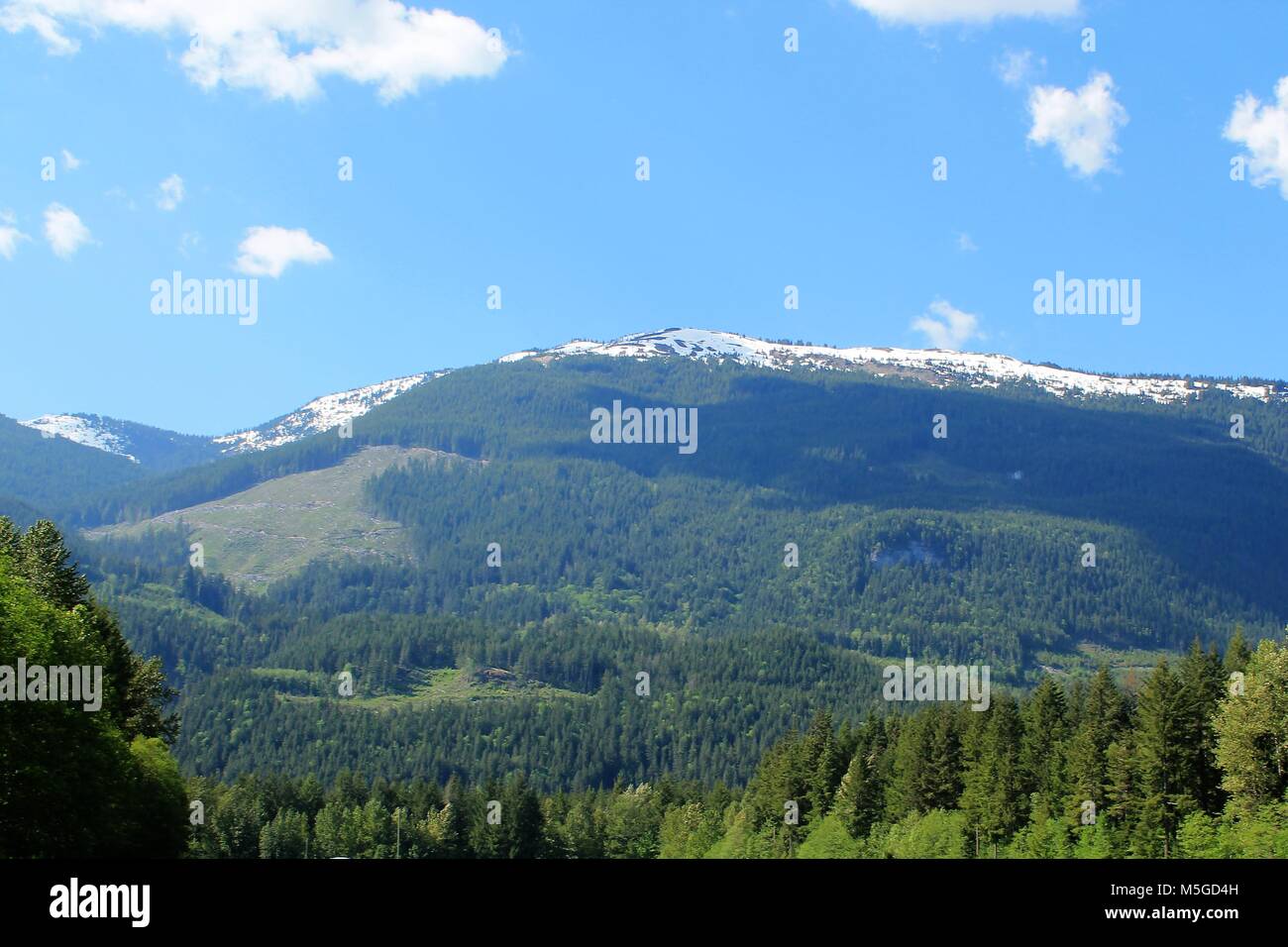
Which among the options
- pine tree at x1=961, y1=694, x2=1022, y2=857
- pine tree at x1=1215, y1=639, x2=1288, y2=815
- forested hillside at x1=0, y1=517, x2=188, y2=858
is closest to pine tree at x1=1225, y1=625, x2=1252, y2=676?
pine tree at x1=1215, y1=639, x2=1288, y2=815

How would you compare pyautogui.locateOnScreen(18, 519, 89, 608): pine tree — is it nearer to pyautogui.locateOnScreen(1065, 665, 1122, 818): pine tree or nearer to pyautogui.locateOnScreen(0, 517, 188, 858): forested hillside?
pyautogui.locateOnScreen(0, 517, 188, 858): forested hillside

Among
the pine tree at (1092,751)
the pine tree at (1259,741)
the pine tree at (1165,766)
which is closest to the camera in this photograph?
the pine tree at (1259,741)

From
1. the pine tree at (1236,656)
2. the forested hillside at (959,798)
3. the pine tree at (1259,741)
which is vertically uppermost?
the pine tree at (1236,656)

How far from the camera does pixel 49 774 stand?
49219mm

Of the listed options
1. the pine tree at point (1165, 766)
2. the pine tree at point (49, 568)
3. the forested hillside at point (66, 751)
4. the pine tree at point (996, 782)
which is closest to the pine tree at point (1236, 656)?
the pine tree at point (1165, 766)

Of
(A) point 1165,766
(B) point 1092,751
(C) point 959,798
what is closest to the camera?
(A) point 1165,766

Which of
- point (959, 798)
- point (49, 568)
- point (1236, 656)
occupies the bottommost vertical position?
point (959, 798)

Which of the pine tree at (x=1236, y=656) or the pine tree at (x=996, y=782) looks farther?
the pine tree at (x=996, y=782)

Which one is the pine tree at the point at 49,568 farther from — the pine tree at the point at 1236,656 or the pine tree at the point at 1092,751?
the pine tree at the point at 1236,656

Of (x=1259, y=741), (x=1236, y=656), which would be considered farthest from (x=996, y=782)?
(x=1259, y=741)

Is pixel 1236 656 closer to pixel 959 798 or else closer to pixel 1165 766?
pixel 1165 766
